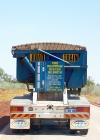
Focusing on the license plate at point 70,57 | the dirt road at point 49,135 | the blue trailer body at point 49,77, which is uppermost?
the license plate at point 70,57

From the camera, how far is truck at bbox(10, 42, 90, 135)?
13438 mm

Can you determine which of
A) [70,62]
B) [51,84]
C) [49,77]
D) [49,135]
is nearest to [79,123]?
[49,135]

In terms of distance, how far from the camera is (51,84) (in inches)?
561

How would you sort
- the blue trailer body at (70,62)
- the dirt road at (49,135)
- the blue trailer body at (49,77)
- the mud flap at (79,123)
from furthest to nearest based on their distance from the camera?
the blue trailer body at (70,62)
the blue trailer body at (49,77)
the mud flap at (79,123)
the dirt road at (49,135)

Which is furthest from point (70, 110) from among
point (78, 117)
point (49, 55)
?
point (49, 55)

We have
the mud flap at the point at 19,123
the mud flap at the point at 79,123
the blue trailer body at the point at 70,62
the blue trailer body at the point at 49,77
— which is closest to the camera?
the mud flap at the point at 19,123

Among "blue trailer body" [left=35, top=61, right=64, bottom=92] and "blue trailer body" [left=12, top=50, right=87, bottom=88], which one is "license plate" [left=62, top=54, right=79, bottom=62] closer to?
"blue trailer body" [left=12, top=50, right=87, bottom=88]

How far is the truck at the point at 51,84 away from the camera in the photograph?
13438 millimetres

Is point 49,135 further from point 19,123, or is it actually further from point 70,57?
point 70,57

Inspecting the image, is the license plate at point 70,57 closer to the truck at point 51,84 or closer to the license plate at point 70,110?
the truck at point 51,84

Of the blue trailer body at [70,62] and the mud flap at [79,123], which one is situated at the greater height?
the blue trailer body at [70,62]

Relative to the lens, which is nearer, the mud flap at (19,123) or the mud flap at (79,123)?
the mud flap at (19,123)

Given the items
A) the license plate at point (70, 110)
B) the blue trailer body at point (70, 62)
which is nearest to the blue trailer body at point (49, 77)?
the blue trailer body at point (70, 62)

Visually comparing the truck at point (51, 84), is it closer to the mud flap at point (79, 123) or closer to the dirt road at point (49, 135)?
the mud flap at point (79, 123)
